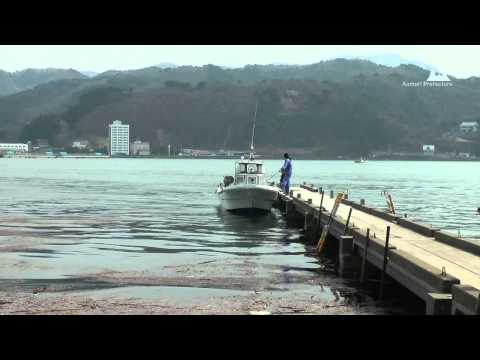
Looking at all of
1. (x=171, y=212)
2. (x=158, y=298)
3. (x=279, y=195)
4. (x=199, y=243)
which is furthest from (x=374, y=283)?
(x=171, y=212)

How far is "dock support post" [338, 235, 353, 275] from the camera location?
17.9 meters

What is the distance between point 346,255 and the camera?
708 inches

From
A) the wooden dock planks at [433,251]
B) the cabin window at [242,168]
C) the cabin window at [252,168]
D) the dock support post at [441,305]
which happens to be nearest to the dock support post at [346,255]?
the wooden dock planks at [433,251]

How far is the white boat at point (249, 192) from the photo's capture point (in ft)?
114

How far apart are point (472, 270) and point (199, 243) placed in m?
14.1

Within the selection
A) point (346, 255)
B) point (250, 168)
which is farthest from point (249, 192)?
point (346, 255)

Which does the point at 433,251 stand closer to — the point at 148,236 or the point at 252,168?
the point at 148,236

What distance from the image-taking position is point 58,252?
72.3ft

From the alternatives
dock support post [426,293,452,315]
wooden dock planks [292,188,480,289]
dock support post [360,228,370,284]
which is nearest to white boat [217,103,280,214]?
wooden dock planks [292,188,480,289]

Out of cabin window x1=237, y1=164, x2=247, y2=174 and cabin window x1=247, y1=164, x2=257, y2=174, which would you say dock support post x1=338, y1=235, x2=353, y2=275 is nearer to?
cabin window x1=247, y1=164, x2=257, y2=174

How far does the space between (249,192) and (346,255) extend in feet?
56.7

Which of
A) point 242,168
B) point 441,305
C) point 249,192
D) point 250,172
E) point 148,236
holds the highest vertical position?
point 242,168

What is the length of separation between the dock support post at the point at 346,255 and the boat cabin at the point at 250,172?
1738 cm
